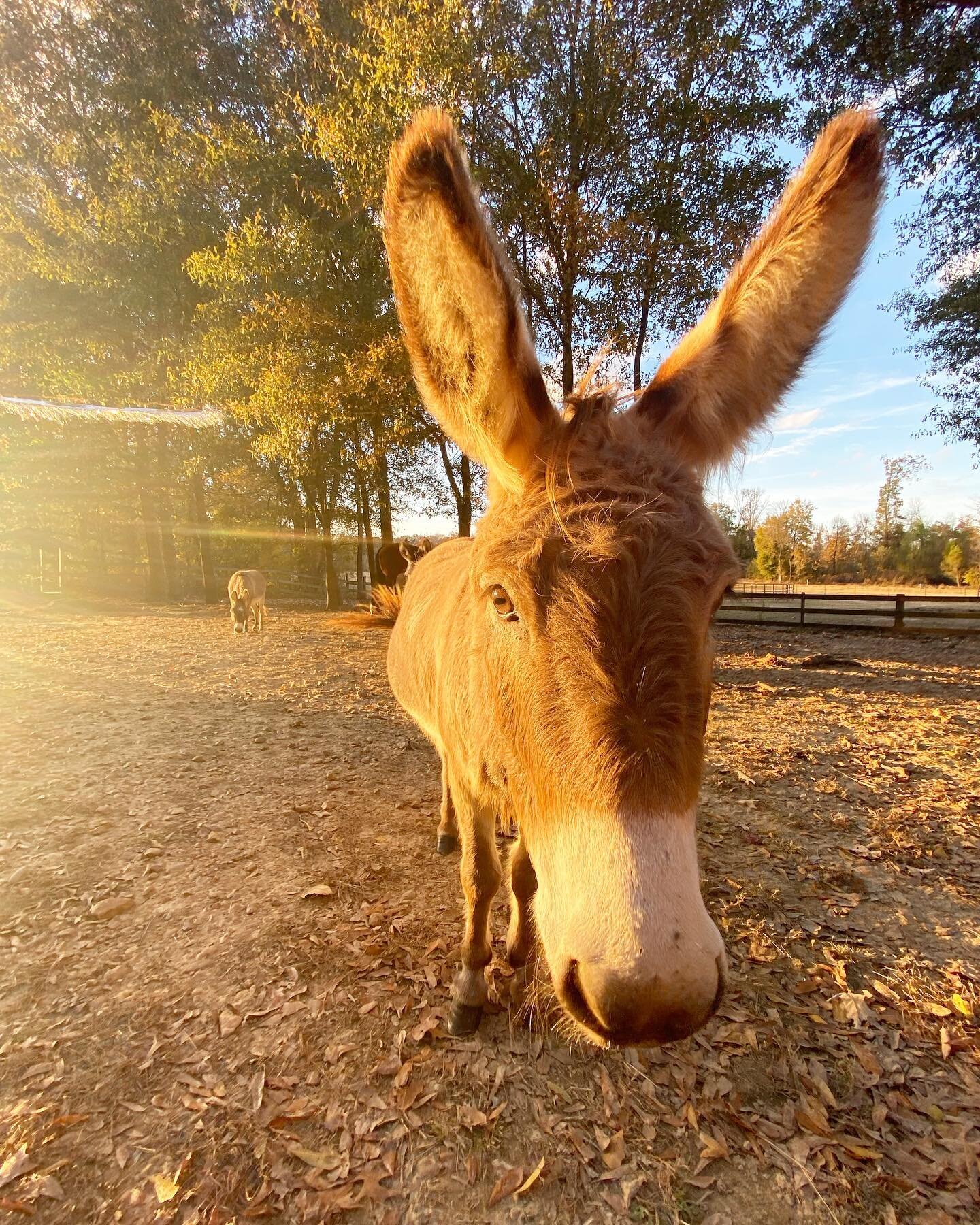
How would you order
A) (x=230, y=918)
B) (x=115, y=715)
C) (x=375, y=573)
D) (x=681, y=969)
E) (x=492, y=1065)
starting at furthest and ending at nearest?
(x=375, y=573) < (x=115, y=715) < (x=230, y=918) < (x=492, y=1065) < (x=681, y=969)

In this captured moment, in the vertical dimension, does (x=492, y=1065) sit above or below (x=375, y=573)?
below

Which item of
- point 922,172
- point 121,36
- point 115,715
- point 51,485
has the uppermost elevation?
point 121,36

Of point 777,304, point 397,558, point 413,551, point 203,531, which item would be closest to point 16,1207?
point 777,304

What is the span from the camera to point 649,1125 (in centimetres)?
229

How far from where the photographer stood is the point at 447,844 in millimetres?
4484

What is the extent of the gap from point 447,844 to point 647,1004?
345 centimetres

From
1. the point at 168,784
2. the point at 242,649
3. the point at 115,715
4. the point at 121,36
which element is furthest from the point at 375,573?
the point at 121,36

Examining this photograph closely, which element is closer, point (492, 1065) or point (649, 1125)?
point (649, 1125)

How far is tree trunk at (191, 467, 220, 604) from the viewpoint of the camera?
2356 centimetres

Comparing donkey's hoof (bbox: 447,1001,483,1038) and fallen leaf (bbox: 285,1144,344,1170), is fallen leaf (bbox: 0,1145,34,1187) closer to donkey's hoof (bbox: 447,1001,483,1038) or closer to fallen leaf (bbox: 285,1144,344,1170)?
fallen leaf (bbox: 285,1144,344,1170)

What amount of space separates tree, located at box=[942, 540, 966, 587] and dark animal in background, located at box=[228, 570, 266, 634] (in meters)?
73.5

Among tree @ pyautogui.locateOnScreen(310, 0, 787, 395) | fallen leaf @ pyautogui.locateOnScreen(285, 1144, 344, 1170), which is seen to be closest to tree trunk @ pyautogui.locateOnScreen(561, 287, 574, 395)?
tree @ pyautogui.locateOnScreen(310, 0, 787, 395)

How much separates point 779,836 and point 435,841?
9.70 feet

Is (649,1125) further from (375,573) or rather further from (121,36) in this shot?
(121,36)
